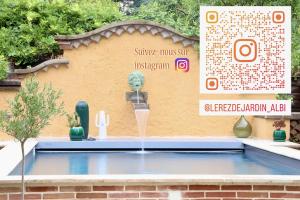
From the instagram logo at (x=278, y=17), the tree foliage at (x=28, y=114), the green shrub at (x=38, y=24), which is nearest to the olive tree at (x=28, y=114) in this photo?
the tree foliage at (x=28, y=114)

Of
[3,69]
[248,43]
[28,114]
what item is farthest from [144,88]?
[28,114]

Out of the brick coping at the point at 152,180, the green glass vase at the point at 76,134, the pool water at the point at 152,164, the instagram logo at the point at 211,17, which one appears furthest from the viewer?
the instagram logo at the point at 211,17

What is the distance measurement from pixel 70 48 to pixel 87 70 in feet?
1.70

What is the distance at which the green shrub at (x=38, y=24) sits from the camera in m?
12.1

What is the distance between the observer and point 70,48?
36.9ft

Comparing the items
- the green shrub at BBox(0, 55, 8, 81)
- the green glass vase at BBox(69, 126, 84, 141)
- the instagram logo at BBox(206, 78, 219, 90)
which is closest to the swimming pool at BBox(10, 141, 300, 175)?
the green glass vase at BBox(69, 126, 84, 141)

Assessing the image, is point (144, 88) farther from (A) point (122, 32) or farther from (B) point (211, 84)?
(B) point (211, 84)

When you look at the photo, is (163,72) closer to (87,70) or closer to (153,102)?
(153,102)

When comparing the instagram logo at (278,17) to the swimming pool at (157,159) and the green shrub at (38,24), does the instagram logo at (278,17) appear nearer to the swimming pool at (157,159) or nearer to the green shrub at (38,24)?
the swimming pool at (157,159)

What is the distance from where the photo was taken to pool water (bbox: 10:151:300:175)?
6.82m

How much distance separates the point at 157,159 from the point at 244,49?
3.34m

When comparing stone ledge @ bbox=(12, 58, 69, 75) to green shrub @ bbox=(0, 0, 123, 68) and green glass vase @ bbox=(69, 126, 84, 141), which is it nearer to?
green shrub @ bbox=(0, 0, 123, 68)

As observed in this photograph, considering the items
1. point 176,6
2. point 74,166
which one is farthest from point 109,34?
point 176,6

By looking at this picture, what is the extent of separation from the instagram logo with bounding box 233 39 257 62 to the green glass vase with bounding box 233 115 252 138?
3.75 feet
